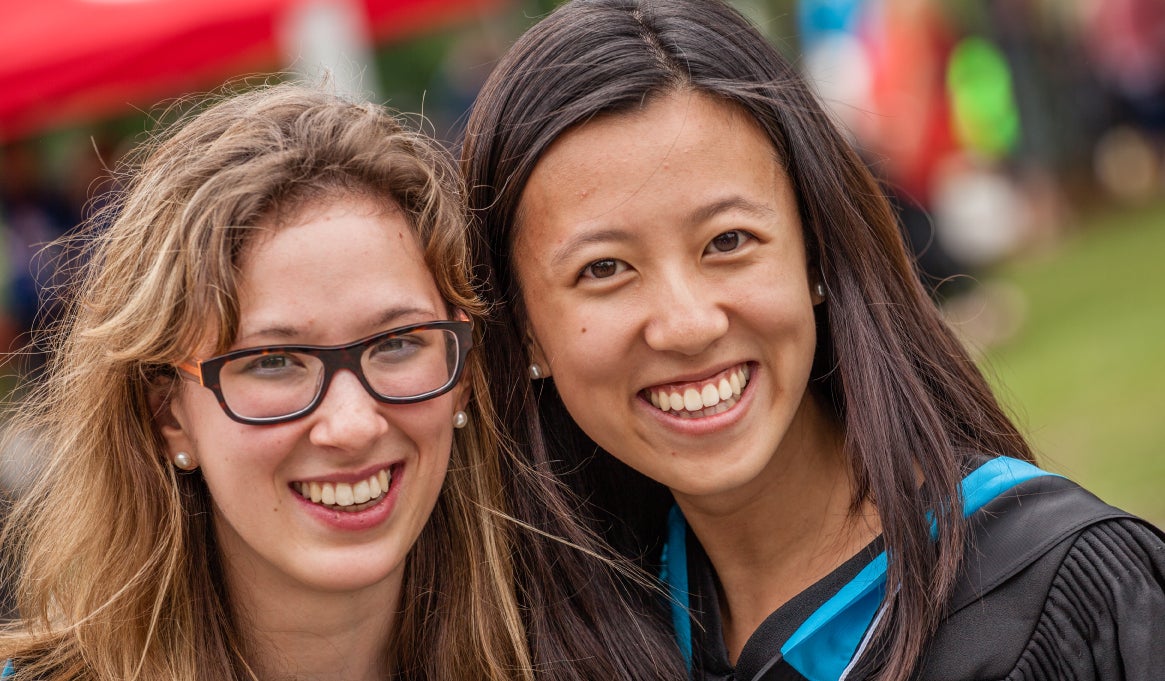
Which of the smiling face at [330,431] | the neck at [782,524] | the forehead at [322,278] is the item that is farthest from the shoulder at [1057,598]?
the forehead at [322,278]

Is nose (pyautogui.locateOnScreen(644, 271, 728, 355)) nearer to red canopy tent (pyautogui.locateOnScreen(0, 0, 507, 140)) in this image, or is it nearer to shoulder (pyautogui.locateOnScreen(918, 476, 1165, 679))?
shoulder (pyautogui.locateOnScreen(918, 476, 1165, 679))

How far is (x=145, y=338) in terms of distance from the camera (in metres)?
2.37

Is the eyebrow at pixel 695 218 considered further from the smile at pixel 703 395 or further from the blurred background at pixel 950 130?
the blurred background at pixel 950 130

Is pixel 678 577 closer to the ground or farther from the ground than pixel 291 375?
closer to the ground

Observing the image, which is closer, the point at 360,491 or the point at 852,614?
the point at 360,491

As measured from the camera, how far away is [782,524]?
107 inches

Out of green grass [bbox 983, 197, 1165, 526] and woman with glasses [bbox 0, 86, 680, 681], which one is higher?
woman with glasses [bbox 0, 86, 680, 681]

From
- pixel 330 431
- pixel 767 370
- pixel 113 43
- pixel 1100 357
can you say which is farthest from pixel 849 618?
pixel 1100 357

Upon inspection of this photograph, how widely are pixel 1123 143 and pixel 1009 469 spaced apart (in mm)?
11804

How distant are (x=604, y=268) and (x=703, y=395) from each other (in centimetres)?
31

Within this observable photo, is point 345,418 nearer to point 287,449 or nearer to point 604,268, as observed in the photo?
point 287,449

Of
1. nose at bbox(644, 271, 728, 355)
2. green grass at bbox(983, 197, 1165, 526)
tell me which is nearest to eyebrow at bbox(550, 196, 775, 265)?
nose at bbox(644, 271, 728, 355)

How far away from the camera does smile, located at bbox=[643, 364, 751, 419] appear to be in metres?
2.50

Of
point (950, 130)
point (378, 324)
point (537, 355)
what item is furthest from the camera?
point (950, 130)
